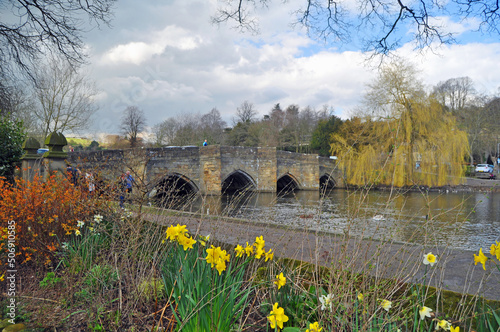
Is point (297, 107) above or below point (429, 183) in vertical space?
above

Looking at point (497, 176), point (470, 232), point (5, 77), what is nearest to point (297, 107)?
point (497, 176)

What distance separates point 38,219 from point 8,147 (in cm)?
678

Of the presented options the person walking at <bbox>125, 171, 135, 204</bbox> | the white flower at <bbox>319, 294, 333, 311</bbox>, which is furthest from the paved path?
the person walking at <bbox>125, 171, 135, 204</bbox>

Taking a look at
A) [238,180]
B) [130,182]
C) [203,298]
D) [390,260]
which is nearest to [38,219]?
[130,182]

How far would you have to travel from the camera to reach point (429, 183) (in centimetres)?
2280

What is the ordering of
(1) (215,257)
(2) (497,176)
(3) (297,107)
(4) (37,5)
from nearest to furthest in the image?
1. (1) (215,257)
2. (4) (37,5)
3. (2) (497,176)
4. (3) (297,107)

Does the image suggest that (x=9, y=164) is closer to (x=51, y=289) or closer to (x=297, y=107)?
(x=51, y=289)

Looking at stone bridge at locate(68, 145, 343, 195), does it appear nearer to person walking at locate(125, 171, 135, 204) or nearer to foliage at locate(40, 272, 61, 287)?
person walking at locate(125, 171, 135, 204)

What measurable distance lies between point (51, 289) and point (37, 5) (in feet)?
16.7

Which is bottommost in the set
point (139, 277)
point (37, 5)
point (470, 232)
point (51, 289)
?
point (470, 232)

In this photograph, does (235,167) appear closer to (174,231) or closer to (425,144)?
(425,144)

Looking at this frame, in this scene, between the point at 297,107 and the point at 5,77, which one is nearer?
the point at 5,77

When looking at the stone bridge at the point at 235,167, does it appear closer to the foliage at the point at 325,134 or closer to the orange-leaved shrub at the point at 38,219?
the foliage at the point at 325,134

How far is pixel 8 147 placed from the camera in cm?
939
